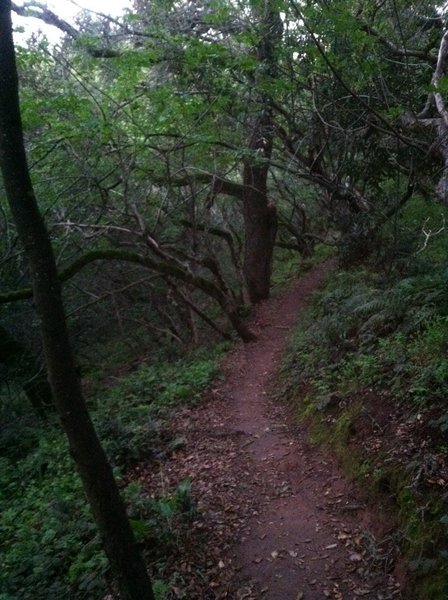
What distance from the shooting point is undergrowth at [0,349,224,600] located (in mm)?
4734

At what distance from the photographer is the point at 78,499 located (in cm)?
617

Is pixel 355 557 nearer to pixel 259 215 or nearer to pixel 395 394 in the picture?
pixel 395 394

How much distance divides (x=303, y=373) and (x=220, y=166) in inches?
283

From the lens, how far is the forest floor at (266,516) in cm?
428

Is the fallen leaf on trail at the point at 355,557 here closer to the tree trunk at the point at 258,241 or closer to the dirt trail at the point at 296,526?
the dirt trail at the point at 296,526

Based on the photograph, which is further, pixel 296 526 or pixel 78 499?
pixel 78 499

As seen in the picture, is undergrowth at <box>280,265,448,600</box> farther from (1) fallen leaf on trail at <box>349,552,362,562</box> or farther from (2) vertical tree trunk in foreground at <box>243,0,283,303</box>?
(2) vertical tree trunk in foreground at <box>243,0,283,303</box>

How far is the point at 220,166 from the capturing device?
522 inches

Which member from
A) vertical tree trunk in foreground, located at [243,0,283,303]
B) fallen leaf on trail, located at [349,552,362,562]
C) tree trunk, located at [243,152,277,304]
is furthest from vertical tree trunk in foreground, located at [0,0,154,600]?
tree trunk, located at [243,152,277,304]

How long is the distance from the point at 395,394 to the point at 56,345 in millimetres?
4049

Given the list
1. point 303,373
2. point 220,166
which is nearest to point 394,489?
point 303,373

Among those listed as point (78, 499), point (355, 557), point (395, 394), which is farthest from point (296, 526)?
point (78, 499)

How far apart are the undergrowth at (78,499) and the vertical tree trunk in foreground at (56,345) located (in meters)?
1.16

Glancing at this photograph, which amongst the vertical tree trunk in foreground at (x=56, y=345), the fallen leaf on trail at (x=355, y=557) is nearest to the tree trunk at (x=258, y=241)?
the fallen leaf on trail at (x=355, y=557)
